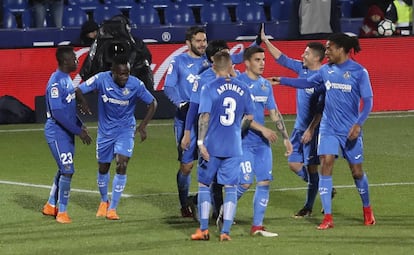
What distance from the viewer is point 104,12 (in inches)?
1105

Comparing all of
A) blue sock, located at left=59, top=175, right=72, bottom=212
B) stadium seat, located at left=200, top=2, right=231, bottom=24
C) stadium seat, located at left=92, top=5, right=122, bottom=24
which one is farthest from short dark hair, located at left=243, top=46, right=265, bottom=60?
stadium seat, located at left=200, top=2, right=231, bottom=24

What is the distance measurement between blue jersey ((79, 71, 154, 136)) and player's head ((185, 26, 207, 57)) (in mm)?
777

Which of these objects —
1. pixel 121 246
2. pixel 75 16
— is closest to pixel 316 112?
pixel 121 246

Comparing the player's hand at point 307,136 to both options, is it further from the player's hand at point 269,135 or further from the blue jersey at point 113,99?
the blue jersey at point 113,99

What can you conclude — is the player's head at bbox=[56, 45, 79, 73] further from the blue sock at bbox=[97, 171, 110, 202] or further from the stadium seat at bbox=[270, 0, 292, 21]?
the stadium seat at bbox=[270, 0, 292, 21]

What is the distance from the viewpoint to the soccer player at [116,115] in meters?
14.1

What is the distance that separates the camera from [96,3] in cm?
2855

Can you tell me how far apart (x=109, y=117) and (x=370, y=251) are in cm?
373

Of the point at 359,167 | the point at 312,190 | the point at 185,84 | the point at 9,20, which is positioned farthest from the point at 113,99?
the point at 9,20

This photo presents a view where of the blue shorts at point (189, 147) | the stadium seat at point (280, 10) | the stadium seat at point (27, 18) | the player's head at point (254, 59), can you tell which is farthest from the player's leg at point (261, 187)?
the stadium seat at point (280, 10)

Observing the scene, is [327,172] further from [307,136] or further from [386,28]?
[386,28]

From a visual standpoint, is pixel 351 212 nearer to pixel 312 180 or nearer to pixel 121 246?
pixel 312 180

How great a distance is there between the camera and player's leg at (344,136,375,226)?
44.7 feet

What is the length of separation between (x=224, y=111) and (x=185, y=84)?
7.29 feet
